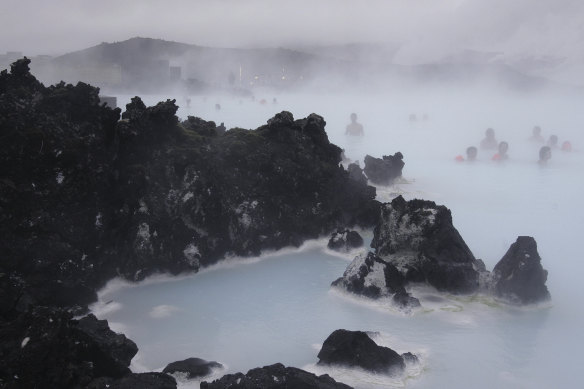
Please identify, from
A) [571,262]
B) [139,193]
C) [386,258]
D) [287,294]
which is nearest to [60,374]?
[287,294]

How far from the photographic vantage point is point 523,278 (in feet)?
30.2

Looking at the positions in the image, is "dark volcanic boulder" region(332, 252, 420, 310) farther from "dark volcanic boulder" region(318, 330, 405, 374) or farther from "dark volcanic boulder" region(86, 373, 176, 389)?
"dark volcanic boulder" region(86, 373, 176, 389)

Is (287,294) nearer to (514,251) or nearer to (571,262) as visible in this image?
(514,251)

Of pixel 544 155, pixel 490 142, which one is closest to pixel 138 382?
pixel 544 155

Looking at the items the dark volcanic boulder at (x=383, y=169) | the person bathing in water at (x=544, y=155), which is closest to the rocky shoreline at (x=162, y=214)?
the dark volcanic boulder at (x=383, y=169)

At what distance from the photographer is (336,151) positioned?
14234mm

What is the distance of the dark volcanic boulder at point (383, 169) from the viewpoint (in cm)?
1950

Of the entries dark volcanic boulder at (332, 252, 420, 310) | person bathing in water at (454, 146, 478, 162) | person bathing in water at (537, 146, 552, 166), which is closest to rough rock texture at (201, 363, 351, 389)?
dark volcanic boulder at (332, 252, 420, 310)

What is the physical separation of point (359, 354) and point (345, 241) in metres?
5.16

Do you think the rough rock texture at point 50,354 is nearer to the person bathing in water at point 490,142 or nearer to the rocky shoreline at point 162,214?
the rocky shoreline at point 162,214

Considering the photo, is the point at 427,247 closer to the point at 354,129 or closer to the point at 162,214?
the point at 162,214

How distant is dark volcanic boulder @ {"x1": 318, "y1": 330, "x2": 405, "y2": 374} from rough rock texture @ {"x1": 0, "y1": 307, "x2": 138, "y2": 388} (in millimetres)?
2960

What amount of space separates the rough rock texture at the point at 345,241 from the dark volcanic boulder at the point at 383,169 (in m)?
7.69

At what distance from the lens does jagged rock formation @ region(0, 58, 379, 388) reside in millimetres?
8773
